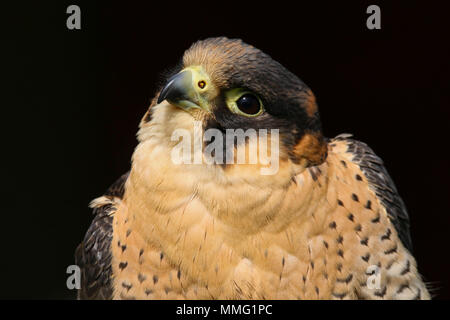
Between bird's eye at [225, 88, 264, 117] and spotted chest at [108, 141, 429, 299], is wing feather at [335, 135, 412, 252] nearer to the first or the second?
spotted chest at [108, 141, 429, 299]

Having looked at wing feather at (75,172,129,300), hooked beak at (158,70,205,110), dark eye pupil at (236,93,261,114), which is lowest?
wing feather at (75,172,129,300)

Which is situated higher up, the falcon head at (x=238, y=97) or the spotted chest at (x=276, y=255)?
the falcon head at (x=238, y=97)

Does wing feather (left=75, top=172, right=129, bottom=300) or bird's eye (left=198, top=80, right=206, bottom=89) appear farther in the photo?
wing feather (left=75, top=172, right=129, bottom=300)

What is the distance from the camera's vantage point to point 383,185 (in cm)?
203

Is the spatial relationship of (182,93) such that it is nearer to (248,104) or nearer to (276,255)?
(248,104)

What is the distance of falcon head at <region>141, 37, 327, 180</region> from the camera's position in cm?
159

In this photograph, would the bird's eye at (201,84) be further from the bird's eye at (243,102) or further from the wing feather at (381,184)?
the wing feather at (381,184)

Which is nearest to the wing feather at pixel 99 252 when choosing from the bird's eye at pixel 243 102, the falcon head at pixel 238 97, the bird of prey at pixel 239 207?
Answer: the bird of prey at pixel 239 207

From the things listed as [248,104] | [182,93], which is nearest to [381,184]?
[248,104]

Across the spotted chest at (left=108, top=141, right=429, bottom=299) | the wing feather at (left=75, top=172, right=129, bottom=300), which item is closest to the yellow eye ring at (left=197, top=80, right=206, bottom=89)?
the spotted chest at (left=108, top=141, right=429, bottom=299)

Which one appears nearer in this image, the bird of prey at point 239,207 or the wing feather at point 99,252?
the bird of prey at point 239,207

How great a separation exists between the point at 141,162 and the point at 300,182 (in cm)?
43

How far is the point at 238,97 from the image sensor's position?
1.60 m

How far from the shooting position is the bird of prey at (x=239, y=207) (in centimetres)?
160
